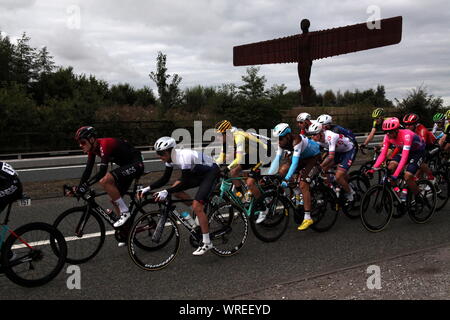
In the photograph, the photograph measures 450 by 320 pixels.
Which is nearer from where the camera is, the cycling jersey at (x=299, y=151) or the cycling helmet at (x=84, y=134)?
the cycling helmet at (x=84, y=134)

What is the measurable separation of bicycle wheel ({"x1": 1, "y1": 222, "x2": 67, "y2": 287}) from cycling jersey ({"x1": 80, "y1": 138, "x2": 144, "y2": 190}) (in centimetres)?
98

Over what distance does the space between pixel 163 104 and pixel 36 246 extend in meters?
20.8

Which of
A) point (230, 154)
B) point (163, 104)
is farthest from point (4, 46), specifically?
point (230, 154)

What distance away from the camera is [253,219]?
6078 millimetres

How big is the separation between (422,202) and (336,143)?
189 centimetres

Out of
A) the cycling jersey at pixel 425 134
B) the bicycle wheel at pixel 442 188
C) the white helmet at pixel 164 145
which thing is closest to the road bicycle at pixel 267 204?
the white helmet at pixel 164 145

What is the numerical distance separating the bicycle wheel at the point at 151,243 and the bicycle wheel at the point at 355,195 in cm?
347

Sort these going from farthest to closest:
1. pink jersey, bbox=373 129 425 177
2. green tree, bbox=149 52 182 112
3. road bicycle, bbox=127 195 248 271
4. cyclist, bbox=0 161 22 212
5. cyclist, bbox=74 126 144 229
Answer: green tree, bbox=149 52 182 112 < pink jersey, bbox=373 129 425 177 < cyclist, bbox=74 126 144 229 < road bicycle, bbox=127 195 248 271 < cyclist, bbox=0 161 22 212

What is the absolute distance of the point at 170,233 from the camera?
5648 mm

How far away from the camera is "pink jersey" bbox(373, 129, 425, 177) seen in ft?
22.2

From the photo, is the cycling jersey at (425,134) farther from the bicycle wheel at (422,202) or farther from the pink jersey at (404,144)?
the bicycle wheel at (422,202)

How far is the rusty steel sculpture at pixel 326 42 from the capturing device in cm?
2475

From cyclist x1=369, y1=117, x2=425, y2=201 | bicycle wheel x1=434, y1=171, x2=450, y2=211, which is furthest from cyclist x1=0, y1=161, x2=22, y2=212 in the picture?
bicycle wheel x1=434, y1=171, x2=450, y2=211

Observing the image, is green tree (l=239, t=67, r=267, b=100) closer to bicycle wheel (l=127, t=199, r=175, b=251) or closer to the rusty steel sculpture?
the rusty steel sculpture
